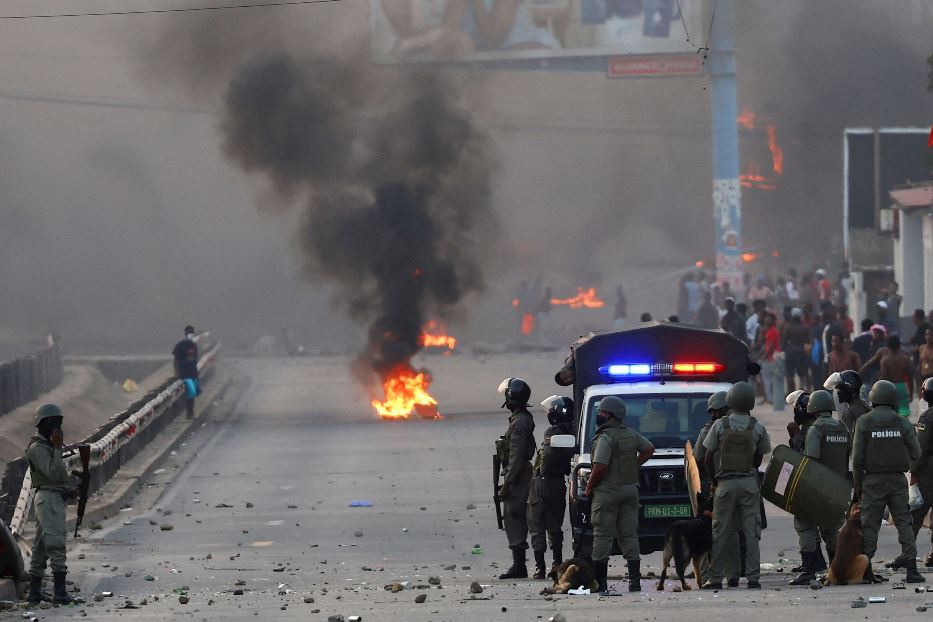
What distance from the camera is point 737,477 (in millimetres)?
11500

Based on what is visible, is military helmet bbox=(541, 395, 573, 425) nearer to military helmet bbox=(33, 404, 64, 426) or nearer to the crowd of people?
military helmet bbox=(33, 404, 64, 426)

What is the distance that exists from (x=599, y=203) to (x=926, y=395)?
63.2 m

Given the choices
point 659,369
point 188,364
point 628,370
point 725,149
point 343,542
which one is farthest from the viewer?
point 725,149

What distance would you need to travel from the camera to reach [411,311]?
1255 inches

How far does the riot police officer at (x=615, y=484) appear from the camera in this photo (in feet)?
37.7

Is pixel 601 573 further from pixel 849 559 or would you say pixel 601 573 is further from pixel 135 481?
pixel 135 481

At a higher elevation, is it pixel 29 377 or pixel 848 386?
pixel 848 386

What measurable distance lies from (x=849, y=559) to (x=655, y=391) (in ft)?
10.3

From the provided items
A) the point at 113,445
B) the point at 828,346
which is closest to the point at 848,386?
the point at 113,445

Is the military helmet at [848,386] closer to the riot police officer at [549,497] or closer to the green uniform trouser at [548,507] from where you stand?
the riot police officer at [549,497]

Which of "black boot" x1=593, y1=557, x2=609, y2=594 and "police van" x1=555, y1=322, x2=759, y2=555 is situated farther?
"police van" x1=555, y1=322, x2=759, y2=555

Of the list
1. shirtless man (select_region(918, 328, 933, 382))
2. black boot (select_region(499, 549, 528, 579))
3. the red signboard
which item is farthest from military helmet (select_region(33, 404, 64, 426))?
the red signboard

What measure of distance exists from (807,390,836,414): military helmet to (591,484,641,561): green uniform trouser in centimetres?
140

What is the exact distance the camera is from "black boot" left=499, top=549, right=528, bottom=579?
13000 millimetres
